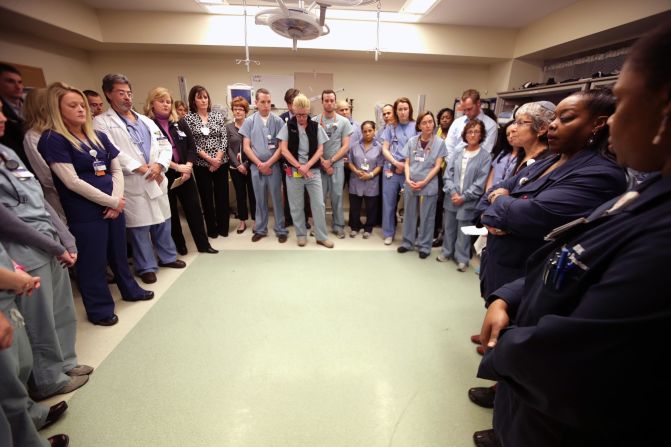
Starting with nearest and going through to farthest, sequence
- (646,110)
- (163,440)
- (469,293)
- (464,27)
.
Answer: (646,110) → (163,440) → (469,293) → (464,27)

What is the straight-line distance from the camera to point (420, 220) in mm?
3221

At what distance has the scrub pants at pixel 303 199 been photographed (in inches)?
135

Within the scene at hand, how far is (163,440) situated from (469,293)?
228 cm

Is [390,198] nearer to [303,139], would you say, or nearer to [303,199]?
[303,199]

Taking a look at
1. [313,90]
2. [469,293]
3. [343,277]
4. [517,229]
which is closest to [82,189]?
[343,277]

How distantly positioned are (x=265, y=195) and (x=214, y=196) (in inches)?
29.5

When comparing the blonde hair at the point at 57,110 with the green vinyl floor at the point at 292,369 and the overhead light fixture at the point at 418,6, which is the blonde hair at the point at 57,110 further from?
the overhead light fixture at the point at 418,6

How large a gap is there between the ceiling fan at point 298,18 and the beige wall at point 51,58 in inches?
138

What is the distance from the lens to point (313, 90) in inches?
194

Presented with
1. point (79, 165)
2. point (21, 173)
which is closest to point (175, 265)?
point (79, 165)

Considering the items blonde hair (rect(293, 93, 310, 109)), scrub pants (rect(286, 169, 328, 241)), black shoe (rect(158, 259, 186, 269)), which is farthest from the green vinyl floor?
blonde hair (rect(293, 93, 310, 109))

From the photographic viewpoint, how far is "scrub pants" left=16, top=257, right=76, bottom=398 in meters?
1.35

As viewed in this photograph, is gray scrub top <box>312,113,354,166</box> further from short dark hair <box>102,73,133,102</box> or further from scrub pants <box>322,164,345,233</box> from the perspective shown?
short dark hair <box>102,73,133,102</box>

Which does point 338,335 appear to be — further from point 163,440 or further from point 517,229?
point 517,229
